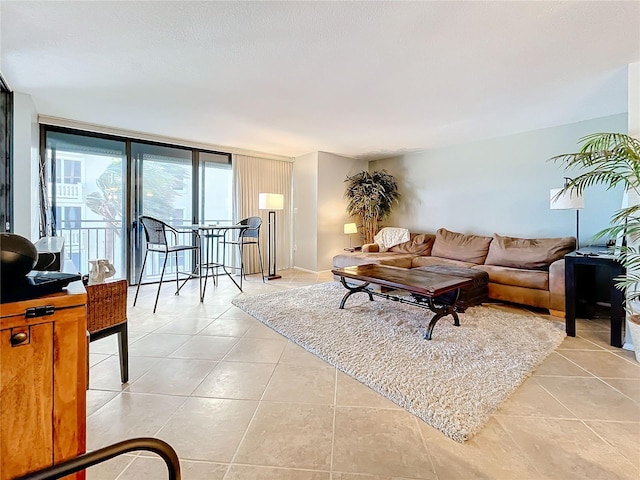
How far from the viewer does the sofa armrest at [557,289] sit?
3135mm

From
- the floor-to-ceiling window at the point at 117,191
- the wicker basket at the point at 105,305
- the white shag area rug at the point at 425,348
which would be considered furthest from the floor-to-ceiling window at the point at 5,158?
the white shag area rug at the point at 425,348

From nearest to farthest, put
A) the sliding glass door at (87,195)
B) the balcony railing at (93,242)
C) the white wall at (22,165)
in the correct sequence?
the white wall at (22,165)
the sliding glass door at (87,195)
the balcony railing at (93,242)

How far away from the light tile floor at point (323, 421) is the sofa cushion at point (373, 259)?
7.22 ft

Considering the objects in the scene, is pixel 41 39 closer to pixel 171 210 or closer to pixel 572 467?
pixel 171 210

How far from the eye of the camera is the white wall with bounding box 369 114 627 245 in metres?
3.75

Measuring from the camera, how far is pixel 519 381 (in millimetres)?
1897

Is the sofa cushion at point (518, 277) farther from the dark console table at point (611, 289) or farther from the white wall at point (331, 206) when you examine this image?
the white wall at point (331, 206)

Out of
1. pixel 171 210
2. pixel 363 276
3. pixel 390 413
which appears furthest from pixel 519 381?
pixel 171 210

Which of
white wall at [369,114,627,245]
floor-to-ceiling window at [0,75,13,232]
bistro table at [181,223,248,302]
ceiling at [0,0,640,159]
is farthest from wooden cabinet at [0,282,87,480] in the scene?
white wall at [369,114,627,245]

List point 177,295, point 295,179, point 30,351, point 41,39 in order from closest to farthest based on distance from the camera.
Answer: point 30,351 < point 41,39 < point 177,295 < point 295,179

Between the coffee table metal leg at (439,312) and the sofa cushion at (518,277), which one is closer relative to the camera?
the coffee table metal leg at (439,312)

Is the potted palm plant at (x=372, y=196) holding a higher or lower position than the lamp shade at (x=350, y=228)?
higher

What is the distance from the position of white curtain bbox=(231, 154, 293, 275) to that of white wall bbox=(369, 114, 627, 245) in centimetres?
223

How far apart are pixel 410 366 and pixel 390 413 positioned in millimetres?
512
